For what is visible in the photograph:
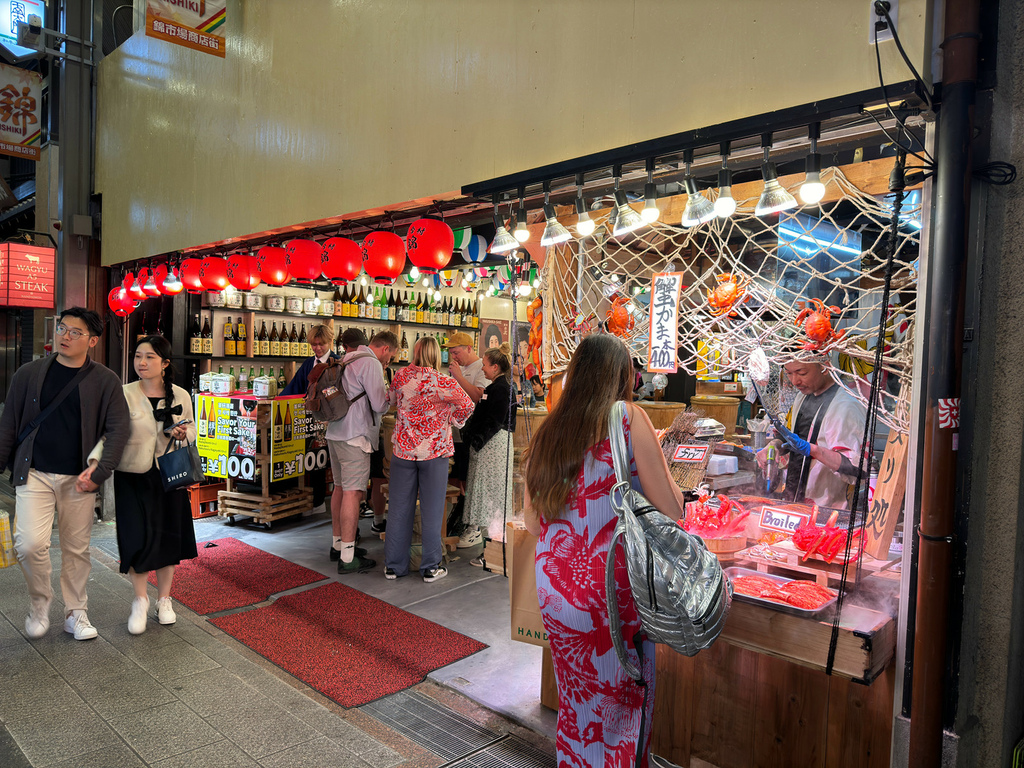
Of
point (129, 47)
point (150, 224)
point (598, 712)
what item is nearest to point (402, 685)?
point (598, 712)

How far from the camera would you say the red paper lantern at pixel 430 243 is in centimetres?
416

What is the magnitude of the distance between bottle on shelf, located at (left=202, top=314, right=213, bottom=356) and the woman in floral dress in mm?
7222

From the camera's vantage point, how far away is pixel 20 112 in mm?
8375

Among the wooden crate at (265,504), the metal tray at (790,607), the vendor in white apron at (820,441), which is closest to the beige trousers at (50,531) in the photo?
the wooden crate at (265,504)

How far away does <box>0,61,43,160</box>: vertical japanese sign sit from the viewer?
827cm

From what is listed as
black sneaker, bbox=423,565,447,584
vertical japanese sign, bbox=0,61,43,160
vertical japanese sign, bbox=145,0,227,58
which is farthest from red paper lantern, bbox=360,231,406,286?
vertical japanese sign, bbox=0,61,43,160

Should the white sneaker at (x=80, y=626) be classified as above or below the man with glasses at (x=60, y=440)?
below

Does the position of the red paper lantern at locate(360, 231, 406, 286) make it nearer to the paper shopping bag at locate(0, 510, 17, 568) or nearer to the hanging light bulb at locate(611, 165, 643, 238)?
the hanging light bulb at locate(611, 165, 643, 238)

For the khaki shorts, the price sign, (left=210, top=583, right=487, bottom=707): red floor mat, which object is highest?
the price sign

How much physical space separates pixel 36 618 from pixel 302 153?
380cm

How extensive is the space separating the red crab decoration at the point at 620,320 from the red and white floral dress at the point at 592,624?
1.66 metres

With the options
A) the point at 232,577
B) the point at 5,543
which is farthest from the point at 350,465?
the point at 5,543

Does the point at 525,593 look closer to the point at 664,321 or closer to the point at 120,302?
the point at 664,321

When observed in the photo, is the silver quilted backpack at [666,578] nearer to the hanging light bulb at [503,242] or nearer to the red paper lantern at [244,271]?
the hanging light bulb at [503,242]
